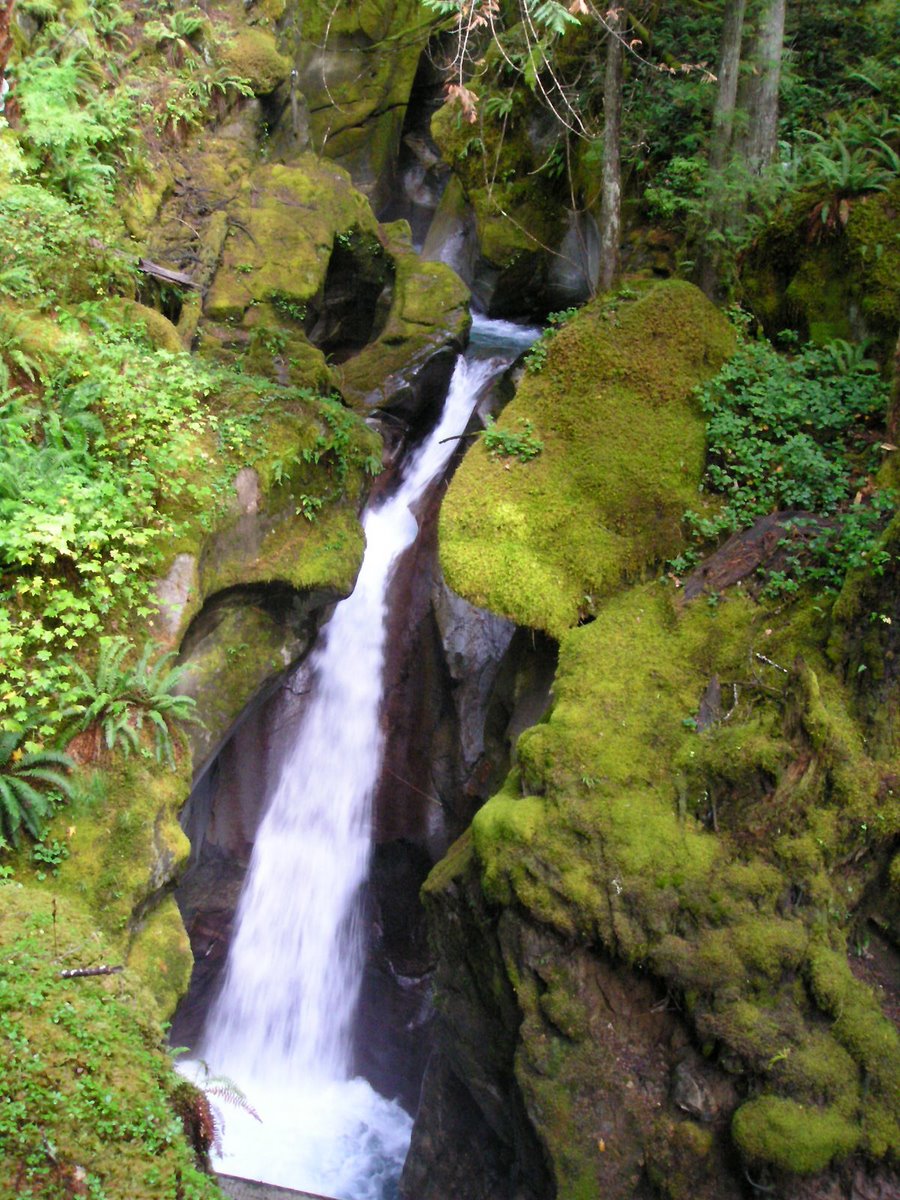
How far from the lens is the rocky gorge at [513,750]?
4520 millimetres

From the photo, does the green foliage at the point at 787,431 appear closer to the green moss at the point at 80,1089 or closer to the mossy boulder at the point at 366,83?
the green moss at the point at 80,1089

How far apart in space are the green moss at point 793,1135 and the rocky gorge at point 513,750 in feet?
0.07

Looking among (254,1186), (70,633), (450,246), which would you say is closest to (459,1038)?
(254,1186)

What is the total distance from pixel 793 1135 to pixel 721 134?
353 inches

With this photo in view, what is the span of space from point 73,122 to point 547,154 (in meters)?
7.16

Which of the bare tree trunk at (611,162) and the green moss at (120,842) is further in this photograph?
the bare tree trunk at (611,162)

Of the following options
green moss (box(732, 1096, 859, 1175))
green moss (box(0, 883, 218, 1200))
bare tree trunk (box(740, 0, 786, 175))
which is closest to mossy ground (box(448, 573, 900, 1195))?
green moss (box(732, 1096, 859, 1175))

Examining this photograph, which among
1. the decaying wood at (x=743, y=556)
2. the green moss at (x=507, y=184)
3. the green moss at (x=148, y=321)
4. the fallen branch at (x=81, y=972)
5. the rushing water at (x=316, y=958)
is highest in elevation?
the green moss at (x=507, y=184)

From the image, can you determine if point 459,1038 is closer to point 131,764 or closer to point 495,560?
point 131,764

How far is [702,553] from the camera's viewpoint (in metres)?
6.67

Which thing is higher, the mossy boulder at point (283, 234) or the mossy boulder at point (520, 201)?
the mossy boulder at point (520, 201)

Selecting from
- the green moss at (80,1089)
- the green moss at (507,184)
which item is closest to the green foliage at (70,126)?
the green moss at (507,184)

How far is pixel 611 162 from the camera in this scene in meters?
8.55

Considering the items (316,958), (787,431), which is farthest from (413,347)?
(316,958)
